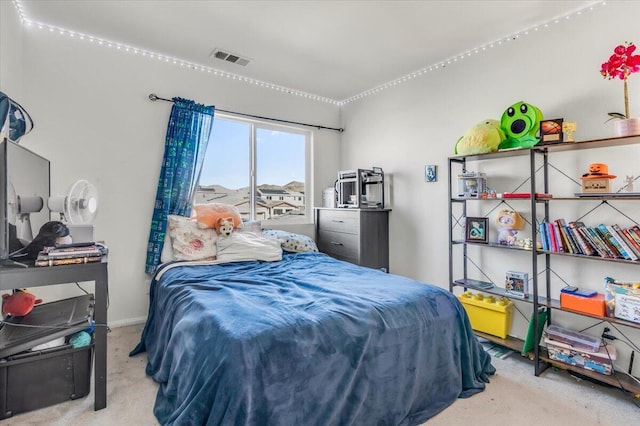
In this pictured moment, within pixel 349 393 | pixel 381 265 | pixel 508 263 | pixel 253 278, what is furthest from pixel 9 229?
pixel 508 263

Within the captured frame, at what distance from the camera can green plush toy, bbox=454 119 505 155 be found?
2471 mm

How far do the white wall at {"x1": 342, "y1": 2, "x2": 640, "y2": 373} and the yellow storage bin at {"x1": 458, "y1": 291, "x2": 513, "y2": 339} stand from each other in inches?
7.2

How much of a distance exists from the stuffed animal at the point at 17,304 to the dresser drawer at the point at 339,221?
2.63 metres

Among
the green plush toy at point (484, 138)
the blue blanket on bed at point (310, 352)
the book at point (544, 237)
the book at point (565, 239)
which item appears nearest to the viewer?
the blue blanket on bed at point (310, 352)

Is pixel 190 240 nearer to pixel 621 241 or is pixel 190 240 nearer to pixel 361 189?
pixel 361 189

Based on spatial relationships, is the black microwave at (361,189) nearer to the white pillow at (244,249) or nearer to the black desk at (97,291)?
the white pillow at (244,249)

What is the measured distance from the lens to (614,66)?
1.97 meters

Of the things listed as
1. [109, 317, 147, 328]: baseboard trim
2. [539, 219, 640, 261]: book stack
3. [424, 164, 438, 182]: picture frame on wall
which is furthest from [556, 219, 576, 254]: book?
[109, 317, 147, 328]: baseboard trim

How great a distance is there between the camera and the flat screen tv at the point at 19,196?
151 cm

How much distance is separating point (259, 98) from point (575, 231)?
10.4 feet

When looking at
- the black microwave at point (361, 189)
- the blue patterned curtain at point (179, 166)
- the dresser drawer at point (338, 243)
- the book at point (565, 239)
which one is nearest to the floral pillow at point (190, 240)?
the blue patterned curtain at point (179, 166)

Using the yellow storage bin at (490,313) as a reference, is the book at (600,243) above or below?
above

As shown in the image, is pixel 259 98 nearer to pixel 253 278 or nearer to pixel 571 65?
pixel 253 278

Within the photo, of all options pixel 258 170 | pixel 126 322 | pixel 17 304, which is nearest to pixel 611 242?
pixel 258 170
